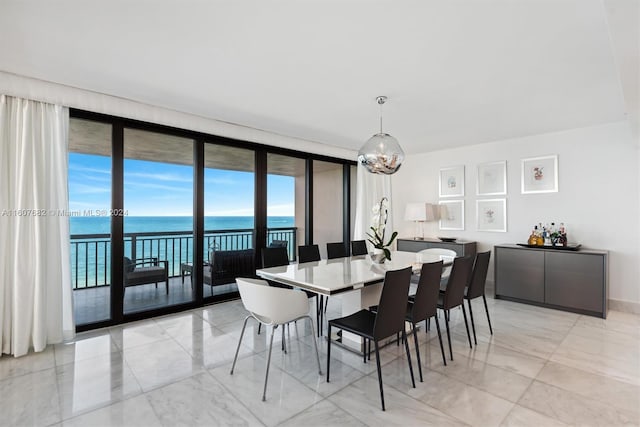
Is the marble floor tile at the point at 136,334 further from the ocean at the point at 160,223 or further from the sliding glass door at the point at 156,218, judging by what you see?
the ocean at the point at 160,223

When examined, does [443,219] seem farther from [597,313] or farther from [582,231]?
[597,313]

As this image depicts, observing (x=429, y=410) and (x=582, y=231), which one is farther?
(x=582, y=231)

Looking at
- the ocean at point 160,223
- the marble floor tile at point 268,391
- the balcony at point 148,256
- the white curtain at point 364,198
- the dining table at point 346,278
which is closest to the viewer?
the marble floor tile at point 268,391

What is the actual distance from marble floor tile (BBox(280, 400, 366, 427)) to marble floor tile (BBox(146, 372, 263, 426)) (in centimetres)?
23

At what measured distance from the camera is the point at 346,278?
250 centimetres

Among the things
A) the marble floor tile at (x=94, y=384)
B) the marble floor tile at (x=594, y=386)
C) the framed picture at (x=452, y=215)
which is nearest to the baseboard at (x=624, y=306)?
the framed picture at (x=452, y=215)

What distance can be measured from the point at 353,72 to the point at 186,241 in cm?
389

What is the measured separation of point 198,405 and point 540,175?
5.29 m

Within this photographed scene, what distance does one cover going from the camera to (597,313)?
3793mm

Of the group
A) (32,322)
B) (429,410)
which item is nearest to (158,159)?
(32,322)

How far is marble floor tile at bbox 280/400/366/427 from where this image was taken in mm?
1838

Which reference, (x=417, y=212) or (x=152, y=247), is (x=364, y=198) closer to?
(x=417, y=212)

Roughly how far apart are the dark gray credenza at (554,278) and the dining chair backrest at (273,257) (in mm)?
3262

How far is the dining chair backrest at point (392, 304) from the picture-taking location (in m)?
2.09
